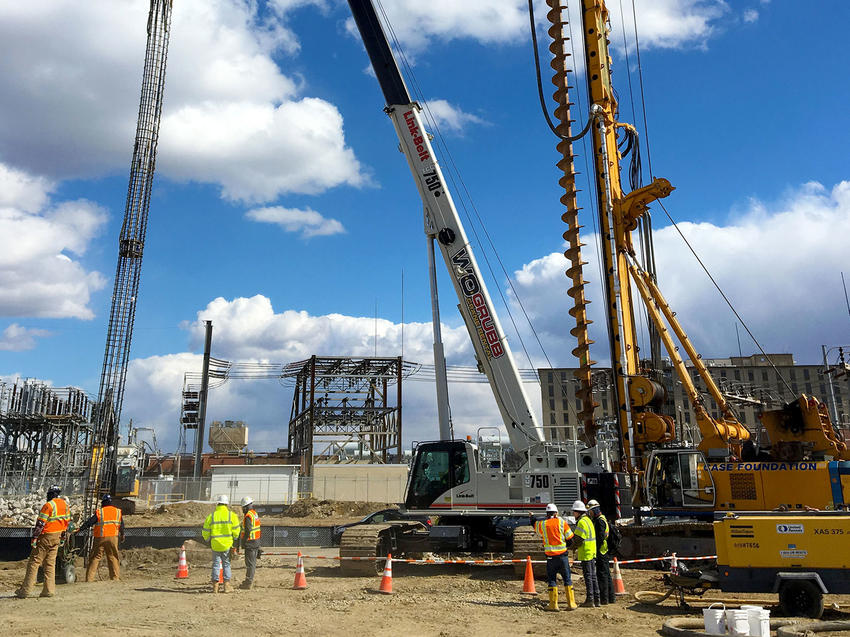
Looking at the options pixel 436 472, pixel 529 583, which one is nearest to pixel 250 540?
pixel 436 472

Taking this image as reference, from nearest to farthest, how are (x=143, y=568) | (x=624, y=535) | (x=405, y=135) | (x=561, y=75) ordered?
(x=624, y=535) < (x=143, y=568) < (x=405, y=135) < (x=561, y=75)

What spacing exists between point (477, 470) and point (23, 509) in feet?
95.2

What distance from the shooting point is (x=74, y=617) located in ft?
35.3

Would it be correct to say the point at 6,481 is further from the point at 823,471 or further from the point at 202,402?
the point at 823,471

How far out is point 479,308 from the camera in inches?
714

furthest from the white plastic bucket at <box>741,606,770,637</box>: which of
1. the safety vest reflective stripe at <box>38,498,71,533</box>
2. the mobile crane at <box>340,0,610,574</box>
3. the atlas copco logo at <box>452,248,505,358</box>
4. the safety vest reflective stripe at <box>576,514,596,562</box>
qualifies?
the safety vest reflective stripe at <box>38,498,71,533</box>

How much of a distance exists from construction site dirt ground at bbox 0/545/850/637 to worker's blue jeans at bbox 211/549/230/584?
1.28 feet

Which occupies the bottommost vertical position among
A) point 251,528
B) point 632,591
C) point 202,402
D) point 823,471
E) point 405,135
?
point 632,591

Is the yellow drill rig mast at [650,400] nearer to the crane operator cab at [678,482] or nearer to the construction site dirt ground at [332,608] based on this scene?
the crane operator cab at [678,482]

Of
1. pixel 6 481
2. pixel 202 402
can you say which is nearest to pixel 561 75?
pixel 202 402

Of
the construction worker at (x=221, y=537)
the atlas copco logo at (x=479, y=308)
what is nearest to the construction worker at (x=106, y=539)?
the construction worker at (x=221, y=537)

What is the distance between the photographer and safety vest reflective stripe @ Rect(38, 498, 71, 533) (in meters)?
13.5

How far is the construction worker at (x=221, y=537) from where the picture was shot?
13.2 meters

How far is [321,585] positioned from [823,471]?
10.7m
